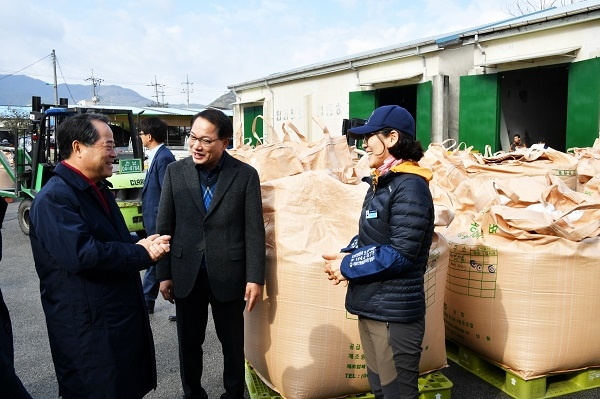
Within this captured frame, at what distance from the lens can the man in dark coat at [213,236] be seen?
2570 millimetres

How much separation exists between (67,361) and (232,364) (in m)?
0.89

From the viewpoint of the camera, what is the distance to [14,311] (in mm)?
4543

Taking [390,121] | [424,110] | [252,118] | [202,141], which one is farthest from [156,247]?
[252,118]

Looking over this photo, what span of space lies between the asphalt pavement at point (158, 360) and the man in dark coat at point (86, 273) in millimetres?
1093

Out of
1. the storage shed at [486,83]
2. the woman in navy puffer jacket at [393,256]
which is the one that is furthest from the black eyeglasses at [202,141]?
the storage shed at [486,83]

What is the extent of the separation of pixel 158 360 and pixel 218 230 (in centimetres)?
140

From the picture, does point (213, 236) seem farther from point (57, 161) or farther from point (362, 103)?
point (362, 103)

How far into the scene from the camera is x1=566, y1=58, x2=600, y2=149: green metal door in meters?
8.16

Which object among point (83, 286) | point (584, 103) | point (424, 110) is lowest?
point (83, 286)

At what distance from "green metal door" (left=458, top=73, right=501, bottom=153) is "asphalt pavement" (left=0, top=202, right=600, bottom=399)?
291 inches

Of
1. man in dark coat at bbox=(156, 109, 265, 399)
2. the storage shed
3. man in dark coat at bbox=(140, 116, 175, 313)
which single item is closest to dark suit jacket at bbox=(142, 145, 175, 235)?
man in dark coat at bbox=(140, 116, 175, 313)

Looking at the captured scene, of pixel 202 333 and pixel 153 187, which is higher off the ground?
pixel 153 187

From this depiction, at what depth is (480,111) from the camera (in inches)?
398

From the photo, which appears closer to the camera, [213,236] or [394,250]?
[394,250]
